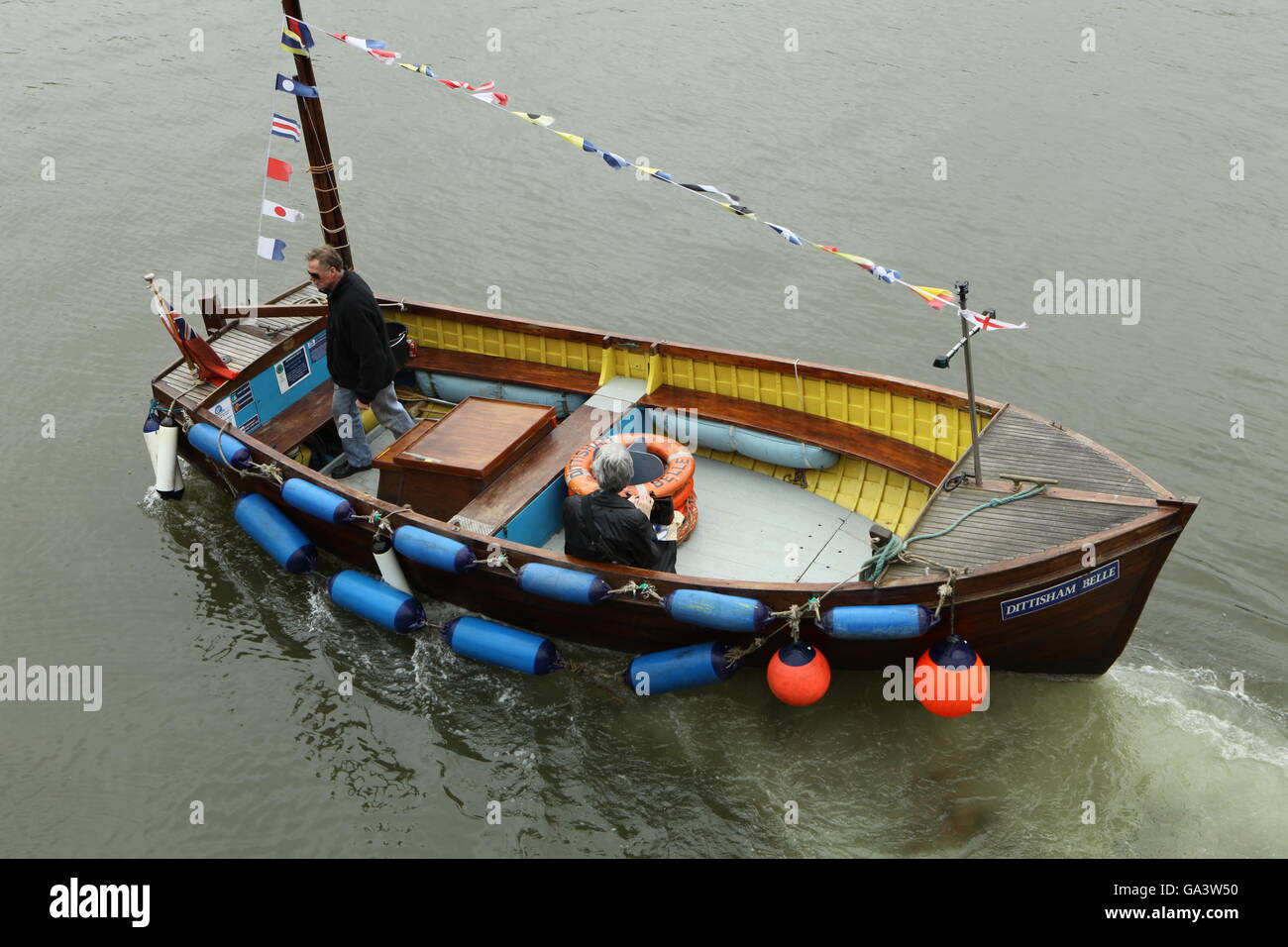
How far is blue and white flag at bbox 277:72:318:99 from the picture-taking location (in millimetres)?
8695

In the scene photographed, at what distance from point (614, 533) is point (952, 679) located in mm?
2386

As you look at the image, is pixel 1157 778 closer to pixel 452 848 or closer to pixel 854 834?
pixel 854 834

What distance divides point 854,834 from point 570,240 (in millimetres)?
9408

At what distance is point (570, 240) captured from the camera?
14703 mm

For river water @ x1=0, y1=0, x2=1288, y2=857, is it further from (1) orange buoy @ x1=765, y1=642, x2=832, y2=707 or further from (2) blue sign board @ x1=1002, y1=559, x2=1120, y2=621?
Answer: (2) blue sign board @ x1=1002, y1=559, x2=1120, y2=621

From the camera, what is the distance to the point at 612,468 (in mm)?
7391

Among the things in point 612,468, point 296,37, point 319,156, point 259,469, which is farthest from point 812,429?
point 296,37

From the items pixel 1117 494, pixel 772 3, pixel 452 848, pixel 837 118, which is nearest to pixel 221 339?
pixel 452 848

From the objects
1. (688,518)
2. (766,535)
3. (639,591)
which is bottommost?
(766,535)

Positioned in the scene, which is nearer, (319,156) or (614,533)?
(614,533)

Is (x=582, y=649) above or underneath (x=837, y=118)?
underneath

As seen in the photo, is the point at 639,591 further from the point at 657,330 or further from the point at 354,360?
the point at 657,330

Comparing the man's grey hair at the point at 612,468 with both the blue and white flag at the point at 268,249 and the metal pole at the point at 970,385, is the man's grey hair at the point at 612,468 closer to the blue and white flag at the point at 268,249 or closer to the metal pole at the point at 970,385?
the metal pole at the point at 970,385

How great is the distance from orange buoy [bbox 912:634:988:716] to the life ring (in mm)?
2203
